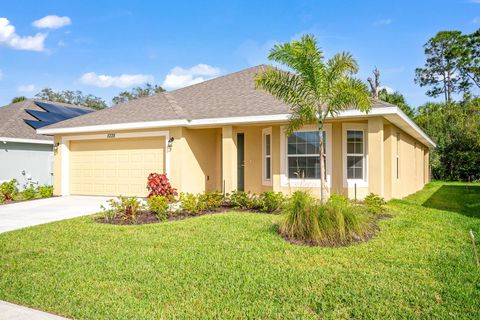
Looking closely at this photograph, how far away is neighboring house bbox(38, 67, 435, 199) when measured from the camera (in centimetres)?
1152

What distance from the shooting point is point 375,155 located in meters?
10.4

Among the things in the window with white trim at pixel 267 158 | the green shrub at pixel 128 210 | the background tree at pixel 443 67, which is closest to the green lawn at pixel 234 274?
the green shrub at pixel 128 210

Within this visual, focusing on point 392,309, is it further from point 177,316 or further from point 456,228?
point 456,228

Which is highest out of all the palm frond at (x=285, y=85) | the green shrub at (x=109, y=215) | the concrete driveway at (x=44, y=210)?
the palm frond at (x=285, y=85)

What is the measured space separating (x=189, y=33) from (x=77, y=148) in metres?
7.80

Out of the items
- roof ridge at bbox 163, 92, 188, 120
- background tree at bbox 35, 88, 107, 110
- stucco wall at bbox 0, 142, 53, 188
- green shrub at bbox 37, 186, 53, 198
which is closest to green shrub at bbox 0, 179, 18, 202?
green shrub at bbox 37, 186, 53, 198

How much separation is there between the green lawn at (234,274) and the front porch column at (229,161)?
175 inches

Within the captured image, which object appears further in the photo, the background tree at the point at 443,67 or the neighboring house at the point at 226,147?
the background tree at the point at 443,67

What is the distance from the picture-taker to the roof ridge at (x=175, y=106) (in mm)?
12580

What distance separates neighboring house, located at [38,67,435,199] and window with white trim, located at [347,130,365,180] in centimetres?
3

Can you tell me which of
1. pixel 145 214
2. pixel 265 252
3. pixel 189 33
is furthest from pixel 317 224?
pixel 189 33

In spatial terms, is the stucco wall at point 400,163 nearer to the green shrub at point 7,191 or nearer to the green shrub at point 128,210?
the green shrub at point 128,210

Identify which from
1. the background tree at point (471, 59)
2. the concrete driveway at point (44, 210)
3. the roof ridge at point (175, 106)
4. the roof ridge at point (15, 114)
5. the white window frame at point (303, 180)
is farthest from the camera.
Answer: the background tree at point (471, 59)

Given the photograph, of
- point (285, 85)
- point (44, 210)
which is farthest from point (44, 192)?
point (285, 85)
